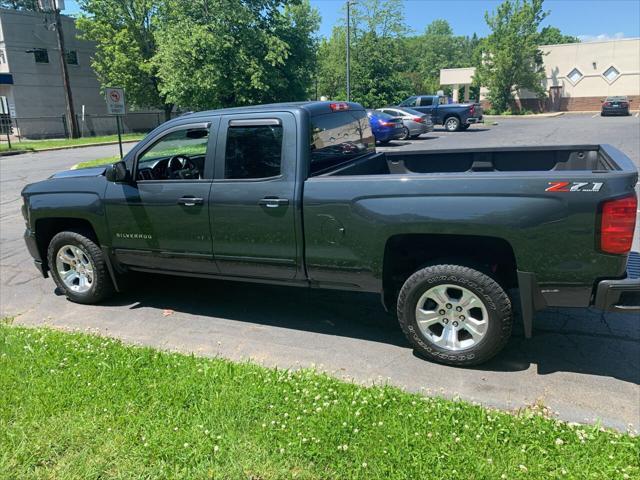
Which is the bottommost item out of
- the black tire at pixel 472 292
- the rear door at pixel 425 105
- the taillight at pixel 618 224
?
the black tire at pixel 472 292

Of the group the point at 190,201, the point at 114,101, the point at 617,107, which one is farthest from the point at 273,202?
the point at 617,107

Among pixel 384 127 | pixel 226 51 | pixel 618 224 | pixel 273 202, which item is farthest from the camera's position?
pixel 226 51

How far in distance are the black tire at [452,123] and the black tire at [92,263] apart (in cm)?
2559

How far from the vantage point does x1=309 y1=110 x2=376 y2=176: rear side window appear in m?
4.40

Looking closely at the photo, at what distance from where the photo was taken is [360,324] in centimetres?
478

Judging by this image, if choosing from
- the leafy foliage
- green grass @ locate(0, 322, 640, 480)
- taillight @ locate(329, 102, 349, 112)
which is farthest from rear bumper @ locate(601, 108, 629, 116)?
green grass @ locate(0, 322, 640, 480)

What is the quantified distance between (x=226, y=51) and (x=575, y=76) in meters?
37.6

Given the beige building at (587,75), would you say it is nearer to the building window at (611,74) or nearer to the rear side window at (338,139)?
the building window at (611,74)

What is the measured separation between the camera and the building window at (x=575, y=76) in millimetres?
48844

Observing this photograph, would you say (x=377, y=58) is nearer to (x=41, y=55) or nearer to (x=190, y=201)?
(x=41, y=55)

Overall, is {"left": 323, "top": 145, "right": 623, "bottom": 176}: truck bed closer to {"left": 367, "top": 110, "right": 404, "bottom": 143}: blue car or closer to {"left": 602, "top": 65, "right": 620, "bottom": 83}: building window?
{"left": 367, "top": 110, "right": 404, "bottom": 143}: blue car

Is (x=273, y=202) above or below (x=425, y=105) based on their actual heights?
below

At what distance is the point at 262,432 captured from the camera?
3066 mm

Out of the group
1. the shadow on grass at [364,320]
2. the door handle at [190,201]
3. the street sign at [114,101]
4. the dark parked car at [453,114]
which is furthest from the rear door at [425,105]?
the door handle at [190,201]
